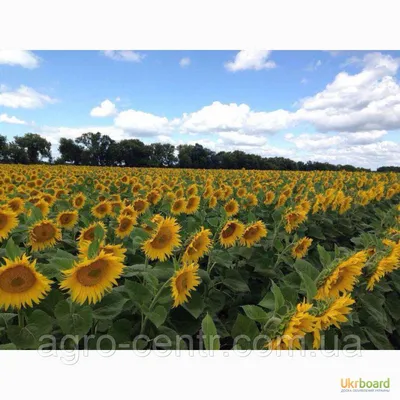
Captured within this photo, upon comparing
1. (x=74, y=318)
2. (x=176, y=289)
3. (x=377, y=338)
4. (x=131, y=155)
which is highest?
(x=131, y=155)

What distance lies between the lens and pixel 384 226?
18.1 ft

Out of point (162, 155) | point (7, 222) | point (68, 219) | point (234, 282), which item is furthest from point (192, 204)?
point (162, 155)

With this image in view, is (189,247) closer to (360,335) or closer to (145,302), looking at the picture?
(145,302)

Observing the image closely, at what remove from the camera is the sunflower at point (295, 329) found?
1547 mm

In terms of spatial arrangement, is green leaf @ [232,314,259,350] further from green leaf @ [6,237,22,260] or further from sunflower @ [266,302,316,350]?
green leaf @ [6,237,22,260]

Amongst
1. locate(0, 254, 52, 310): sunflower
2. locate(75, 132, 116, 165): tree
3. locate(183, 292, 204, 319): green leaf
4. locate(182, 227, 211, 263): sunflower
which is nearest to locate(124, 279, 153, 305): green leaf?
locate(183, 292, 204, 319): green leaf

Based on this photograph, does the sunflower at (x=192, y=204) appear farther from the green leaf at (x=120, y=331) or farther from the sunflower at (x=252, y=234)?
the green leaf at (x=120, y=331)

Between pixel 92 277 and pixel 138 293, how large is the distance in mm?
Result: 269

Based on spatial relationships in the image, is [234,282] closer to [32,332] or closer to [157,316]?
[157,316]

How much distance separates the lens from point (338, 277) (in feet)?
7.14

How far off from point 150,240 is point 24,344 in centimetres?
97

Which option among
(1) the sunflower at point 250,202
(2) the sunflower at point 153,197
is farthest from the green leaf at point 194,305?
(1) the sunflower at point 250,202

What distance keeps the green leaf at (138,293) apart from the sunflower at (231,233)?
4.01 feet

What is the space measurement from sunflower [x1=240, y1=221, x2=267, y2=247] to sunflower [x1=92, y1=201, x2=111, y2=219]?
5.64ft
